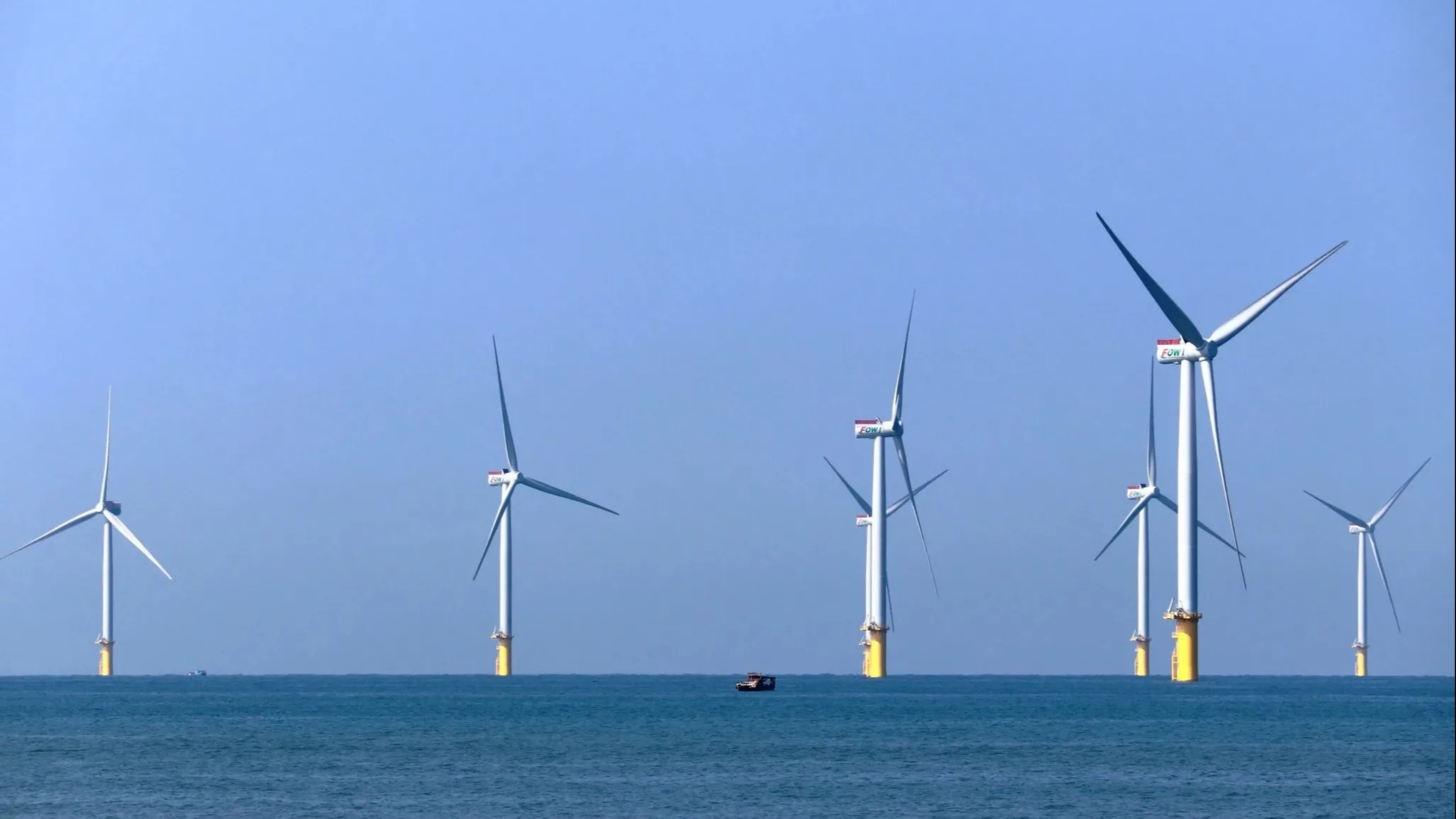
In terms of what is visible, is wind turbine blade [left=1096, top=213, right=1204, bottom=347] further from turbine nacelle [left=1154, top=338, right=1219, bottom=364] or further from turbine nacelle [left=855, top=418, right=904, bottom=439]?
turbine nacelle [left=855, top=418, right=904, bottom=439]

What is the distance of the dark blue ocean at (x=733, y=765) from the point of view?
7875 centimetres

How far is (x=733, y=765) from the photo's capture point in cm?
9912

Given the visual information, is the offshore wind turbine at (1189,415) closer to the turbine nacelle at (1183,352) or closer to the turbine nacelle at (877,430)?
the turbine nacelle at (1183,352)

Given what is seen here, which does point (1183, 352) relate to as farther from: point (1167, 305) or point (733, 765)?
point (733, 765)

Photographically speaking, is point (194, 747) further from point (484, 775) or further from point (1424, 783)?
point (1424, 783)

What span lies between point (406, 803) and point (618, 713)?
3533 inches

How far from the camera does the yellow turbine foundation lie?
151375mm

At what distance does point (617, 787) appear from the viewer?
8612cm

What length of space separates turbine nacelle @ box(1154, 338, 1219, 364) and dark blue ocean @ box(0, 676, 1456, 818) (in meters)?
27.3

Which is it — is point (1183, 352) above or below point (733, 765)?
above

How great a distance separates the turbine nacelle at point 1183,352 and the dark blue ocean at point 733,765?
2729cm

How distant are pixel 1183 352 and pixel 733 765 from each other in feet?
213

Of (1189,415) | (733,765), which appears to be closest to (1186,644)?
(1189,415)

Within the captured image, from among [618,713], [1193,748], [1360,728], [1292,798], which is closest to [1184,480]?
[1360,728]
